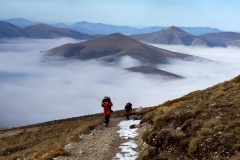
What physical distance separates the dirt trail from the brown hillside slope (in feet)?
6.91

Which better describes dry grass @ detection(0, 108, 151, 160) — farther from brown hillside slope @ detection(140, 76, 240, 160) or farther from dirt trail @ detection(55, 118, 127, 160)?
brown hillside slope @ detection(140, 76, 240, 160)

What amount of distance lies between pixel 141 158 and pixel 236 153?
4781 mm

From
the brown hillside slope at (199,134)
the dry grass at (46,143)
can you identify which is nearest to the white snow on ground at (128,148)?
the brown hillside slope at (199,134)

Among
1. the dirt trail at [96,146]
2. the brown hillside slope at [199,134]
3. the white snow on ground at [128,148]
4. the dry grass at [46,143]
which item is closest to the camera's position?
the brown hillside slope at [199,134]

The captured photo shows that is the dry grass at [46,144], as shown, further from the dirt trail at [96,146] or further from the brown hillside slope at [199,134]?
the brown hillside slope at [199,134]

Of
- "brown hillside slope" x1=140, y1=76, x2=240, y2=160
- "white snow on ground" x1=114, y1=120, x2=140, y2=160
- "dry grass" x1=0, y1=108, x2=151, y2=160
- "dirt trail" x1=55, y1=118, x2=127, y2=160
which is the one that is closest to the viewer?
"brown hillside slope" x1=140, y1=76, x2=240, y2=160

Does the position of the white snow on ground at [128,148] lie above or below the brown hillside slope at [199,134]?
below

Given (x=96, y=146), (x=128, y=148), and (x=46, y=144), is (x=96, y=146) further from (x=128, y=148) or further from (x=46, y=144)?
(x=46, y=144)

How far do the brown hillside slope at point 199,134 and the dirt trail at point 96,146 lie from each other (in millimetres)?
2105

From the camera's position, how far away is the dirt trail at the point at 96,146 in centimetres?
1868

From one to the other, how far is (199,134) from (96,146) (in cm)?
701

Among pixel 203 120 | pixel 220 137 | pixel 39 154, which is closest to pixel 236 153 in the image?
pixel 220 137

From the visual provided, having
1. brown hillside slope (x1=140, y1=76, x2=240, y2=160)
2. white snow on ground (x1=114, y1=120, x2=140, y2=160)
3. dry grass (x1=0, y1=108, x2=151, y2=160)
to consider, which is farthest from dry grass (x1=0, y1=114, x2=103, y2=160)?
brown hillside slope (x1=140, y1=76, x2=240, y2=160)

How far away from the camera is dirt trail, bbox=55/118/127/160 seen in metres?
18.7
